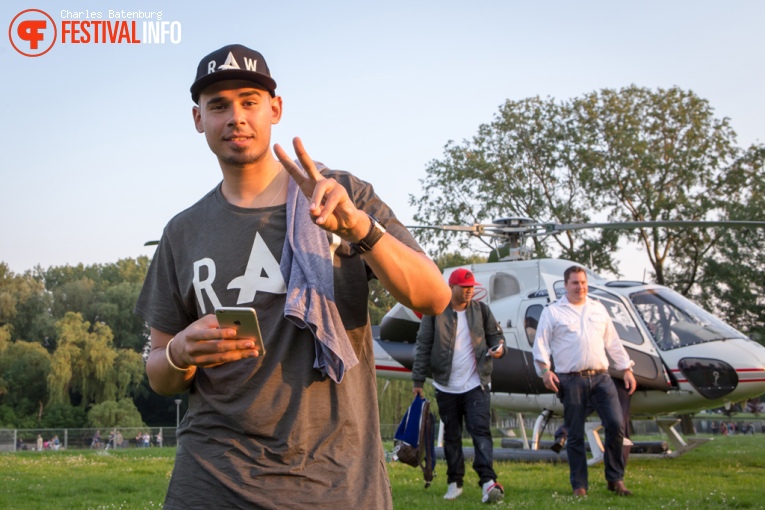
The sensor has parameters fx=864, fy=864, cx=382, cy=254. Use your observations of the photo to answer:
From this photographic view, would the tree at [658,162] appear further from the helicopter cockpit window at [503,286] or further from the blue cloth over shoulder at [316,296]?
the blue cloth over shoulder at [316,296]

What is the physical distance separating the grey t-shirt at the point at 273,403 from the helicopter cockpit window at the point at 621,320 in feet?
33.2

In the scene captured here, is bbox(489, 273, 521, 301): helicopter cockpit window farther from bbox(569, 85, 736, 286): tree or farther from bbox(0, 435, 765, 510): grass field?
bbox(569, 85, 736, 286): tree

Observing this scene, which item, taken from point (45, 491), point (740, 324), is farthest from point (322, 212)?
point (740, 324)

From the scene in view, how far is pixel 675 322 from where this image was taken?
12.1 m

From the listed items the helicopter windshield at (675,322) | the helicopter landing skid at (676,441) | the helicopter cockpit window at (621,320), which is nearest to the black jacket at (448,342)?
the helicopter cockpit window at (621,320)

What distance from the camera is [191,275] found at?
2641 mm

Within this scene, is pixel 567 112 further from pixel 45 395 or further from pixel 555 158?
pixel 45 395

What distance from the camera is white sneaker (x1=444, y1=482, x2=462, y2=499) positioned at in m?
8.22

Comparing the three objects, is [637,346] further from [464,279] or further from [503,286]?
[464,279]

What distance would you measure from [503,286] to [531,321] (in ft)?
2.99

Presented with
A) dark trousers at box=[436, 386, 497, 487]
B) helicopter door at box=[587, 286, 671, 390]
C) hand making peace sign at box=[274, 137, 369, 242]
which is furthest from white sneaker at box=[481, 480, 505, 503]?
hand making peace sign at box=[274, 137, 369, 242]

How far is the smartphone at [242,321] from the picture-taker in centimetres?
213

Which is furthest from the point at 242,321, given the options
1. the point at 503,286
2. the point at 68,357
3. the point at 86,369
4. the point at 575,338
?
the point at 86,369

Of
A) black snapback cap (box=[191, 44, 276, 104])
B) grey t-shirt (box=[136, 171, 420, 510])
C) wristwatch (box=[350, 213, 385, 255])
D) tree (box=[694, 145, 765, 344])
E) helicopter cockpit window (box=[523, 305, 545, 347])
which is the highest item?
tree (box=[694, 145, 765, 344])
